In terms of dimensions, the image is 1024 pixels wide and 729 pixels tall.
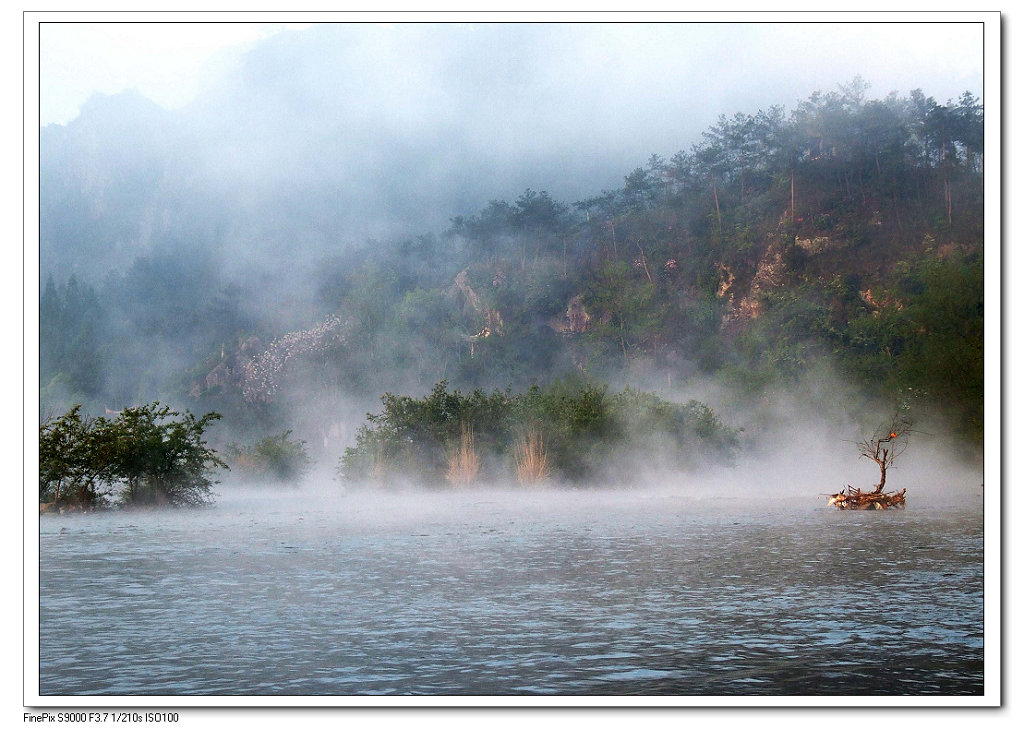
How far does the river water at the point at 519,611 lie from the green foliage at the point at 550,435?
657 centimetres

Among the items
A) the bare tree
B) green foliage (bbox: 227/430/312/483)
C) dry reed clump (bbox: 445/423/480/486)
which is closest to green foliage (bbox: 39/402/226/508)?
dry reed clump (bbox: 445/423/480/486)

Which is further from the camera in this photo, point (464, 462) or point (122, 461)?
point (464, 462)

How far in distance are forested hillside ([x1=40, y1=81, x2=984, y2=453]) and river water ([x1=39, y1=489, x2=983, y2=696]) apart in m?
9.02

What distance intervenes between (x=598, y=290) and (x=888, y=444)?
14589 millimetres

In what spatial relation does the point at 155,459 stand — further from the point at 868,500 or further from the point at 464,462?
the point at 868,500

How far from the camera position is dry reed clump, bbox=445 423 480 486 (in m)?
17.2

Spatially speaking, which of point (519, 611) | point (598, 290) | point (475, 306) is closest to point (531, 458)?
point (519, 611)

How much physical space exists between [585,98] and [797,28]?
5.67 m

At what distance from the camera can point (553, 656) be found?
212 inches

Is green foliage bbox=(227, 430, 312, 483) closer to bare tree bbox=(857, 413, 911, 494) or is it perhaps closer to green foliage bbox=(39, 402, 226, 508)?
green foliage bbox=(39, 402, 226, 508)

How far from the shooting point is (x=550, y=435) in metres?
17.4

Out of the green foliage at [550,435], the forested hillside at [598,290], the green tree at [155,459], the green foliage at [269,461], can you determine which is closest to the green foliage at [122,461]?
the green tree at [155,459]

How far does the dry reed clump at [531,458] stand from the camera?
1708 centimetres

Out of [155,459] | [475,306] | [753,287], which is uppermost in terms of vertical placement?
[753,287]
